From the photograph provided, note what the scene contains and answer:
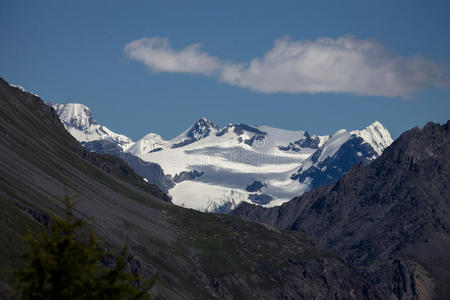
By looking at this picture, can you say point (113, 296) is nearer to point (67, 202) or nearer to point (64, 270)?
point (64, 270)

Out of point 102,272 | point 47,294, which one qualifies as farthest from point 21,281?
point 102,272

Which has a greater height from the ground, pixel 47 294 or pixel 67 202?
pixel 67 202

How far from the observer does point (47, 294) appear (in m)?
42.7

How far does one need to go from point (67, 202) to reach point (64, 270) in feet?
13.1

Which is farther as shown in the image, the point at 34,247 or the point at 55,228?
the point at 55,228

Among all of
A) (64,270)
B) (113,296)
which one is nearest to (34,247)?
(64,270)

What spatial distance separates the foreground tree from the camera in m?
42.7

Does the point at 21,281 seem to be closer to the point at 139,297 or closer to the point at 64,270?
the point at 64,270

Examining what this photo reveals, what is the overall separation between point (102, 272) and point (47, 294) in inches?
138

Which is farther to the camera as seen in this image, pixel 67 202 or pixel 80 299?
pixel 67 202

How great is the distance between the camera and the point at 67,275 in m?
43.0

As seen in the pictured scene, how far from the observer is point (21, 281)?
4291 cm

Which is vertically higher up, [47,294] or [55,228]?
[55,228]

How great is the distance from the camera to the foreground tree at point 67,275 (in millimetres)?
42656
